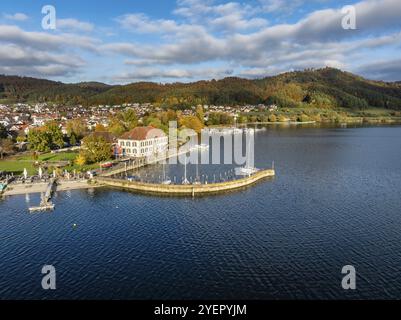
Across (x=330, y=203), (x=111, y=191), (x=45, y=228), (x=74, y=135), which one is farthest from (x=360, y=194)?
(x=74, y=135)

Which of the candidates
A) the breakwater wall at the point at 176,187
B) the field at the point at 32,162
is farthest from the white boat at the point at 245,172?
the field at the point at 32,162

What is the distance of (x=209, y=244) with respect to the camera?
93.7 ft

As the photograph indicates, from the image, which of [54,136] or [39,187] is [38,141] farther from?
[39,187]

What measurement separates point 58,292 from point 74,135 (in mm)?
65258

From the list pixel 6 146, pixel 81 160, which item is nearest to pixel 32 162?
pixel 81 160

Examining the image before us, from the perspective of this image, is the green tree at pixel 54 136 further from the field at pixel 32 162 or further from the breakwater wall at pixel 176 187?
the breakwater wall at pixel 176 187

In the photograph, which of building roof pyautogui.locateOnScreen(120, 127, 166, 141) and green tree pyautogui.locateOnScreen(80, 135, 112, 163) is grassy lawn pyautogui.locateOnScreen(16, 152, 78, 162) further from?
building roof pyautogui.locateOnScreen(120, 127, 166, 141)

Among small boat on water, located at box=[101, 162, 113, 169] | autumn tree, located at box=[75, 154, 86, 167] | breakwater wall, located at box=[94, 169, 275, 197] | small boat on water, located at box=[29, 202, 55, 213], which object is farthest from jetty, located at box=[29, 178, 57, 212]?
small boat on water, located at box=[101, 162, 113, 169]

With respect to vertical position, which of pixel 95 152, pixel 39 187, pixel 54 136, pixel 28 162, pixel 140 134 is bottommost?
pixel 39 187

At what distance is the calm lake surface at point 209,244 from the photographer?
22.2m

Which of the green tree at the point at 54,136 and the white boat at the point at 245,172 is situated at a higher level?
the green tree at the point at 54,136

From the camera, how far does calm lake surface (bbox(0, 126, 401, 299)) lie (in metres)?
22.2

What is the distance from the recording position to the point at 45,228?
3130 cm

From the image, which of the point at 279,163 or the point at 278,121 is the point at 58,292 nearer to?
the point at 279,163
